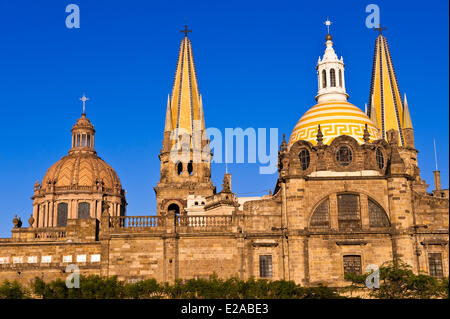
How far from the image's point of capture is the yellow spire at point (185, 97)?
7006cm

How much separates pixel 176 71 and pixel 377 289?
134ft

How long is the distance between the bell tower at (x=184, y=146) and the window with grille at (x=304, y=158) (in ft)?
68.3

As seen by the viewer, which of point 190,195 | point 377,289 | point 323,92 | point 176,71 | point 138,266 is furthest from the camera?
point 176,71

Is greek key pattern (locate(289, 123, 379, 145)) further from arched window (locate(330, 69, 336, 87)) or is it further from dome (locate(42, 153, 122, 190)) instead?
dome (locate(42, 153, 122, 190))

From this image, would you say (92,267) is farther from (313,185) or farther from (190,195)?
(190,195)

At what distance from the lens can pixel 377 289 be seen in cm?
3919

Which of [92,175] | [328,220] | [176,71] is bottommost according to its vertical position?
[328,220]

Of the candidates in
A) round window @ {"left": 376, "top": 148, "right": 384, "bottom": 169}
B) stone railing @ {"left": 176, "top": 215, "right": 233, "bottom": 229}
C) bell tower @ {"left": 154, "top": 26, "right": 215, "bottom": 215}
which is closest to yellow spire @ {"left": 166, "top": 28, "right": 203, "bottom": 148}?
bell tower @ {"left": 154, "top": 26, "right": 215, "bottom": 215}

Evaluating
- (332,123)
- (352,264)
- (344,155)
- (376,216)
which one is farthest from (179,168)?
(352,264)

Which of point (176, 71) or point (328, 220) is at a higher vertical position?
point (176, 71)

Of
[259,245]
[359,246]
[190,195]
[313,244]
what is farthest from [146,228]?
[190,195]

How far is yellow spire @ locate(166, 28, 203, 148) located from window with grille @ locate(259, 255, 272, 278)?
28.5 meters

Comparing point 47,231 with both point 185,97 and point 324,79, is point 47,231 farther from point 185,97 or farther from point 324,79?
point 324,79
